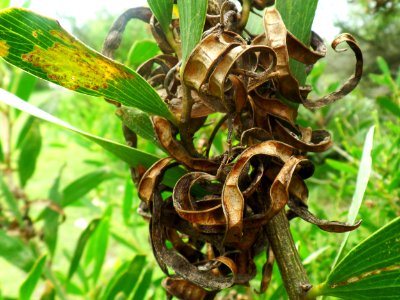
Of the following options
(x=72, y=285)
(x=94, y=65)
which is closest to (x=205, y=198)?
A: (x=94, y=65)

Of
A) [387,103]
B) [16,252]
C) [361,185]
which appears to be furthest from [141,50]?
[387,103]

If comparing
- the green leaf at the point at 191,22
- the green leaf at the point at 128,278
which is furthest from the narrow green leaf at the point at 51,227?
the green leaf at the point at 191,22

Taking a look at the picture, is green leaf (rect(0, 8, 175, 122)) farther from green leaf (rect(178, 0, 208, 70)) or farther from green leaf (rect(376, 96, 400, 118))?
green leaf (rect(376, 96, 400, 118))

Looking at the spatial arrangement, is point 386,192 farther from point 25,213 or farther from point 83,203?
point 83,203

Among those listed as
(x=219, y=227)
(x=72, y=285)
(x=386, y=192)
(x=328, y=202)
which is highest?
(x=328, y=202)

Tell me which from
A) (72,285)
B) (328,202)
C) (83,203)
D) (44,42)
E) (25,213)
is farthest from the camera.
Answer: (328,202)

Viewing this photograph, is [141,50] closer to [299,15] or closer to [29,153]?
[299,15]

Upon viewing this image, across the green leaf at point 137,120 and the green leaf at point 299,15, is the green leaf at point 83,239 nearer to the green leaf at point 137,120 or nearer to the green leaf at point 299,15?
the green leaf at point 137,120
